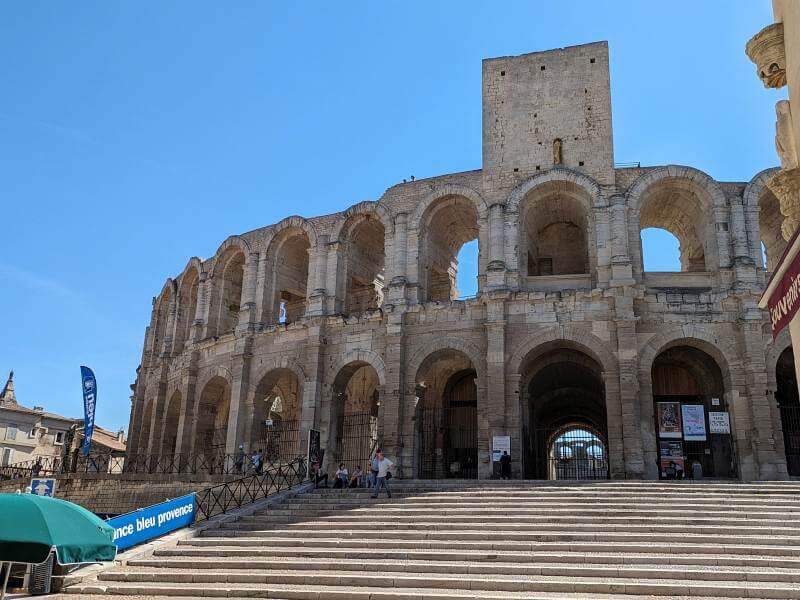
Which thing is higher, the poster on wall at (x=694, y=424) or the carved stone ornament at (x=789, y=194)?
the carved stone ornament at (x=789, y=194)

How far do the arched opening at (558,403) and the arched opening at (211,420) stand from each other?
465 inches

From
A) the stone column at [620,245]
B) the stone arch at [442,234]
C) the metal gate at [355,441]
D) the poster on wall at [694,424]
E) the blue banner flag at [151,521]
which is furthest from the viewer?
the metal gate at [355,441]

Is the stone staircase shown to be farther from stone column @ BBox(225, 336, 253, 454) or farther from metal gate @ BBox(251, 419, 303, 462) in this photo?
stone column @ BBox(225, 336, 253, 454)

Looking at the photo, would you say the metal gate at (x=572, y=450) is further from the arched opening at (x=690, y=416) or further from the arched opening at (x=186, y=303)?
the arched opening at (x=186, y=303)

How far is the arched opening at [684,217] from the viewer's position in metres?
23.2

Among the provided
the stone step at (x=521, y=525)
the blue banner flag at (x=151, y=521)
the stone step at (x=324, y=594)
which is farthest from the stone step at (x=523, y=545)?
the stone step at (x=324, y=594)

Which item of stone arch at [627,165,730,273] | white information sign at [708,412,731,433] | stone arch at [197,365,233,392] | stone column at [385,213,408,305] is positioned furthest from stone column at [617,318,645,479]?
stone arch at [197,365,233,392]

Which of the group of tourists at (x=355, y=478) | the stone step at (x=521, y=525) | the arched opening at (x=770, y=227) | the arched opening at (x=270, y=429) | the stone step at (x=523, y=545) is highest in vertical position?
the arched opening at (x=770, y=227)

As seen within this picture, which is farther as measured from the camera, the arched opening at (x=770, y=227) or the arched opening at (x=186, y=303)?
the arched opening at (x=186, y=303)

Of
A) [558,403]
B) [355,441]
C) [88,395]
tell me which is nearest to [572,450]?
[558,403]

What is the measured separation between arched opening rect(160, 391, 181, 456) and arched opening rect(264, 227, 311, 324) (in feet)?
20.5

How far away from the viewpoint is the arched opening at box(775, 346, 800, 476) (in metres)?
21.8

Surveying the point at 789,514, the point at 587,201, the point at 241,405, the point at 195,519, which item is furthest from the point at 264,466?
the point at 789,514

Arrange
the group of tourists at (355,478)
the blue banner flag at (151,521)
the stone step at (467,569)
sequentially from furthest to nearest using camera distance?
1. the group of tourists at (355,478)
2. the blue banner flag at (151,521)
3. the stone step at (467,569)
